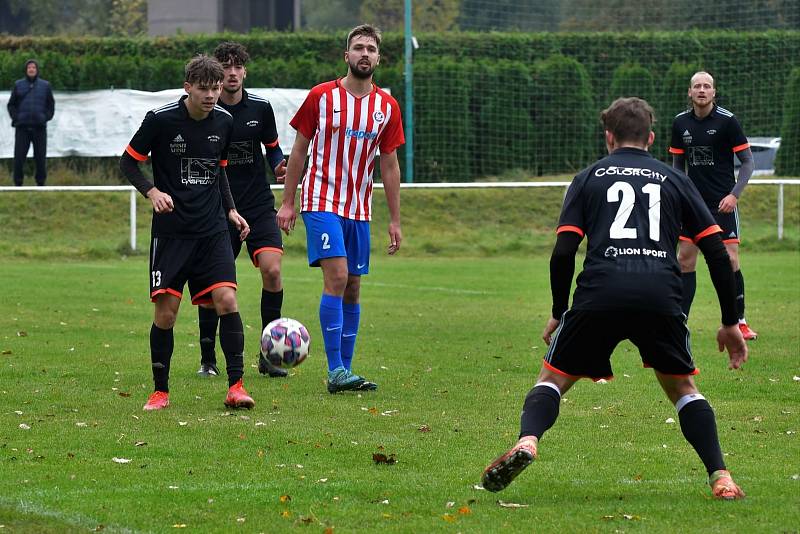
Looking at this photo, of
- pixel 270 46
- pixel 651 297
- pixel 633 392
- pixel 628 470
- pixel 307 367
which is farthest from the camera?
pixel 270 46

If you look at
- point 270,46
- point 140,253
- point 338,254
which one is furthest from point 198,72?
point 270,46

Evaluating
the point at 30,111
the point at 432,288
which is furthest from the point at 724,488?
the point at 30,111

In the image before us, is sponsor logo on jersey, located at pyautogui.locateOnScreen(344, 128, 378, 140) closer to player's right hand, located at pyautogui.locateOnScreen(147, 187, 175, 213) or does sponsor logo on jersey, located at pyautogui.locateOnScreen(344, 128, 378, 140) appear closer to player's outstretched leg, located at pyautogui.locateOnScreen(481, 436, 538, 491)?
player's right hand, located at pyautogui.locateOnScreen(147, 187, 175, 213)

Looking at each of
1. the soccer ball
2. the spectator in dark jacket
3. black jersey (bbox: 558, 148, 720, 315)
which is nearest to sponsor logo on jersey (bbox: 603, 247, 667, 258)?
black jersey (bbox: 558, 148, 720, 315)

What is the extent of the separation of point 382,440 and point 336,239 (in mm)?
2163

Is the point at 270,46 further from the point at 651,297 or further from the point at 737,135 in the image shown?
the point at 651,297

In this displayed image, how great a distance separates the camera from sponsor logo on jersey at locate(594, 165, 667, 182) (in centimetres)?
533

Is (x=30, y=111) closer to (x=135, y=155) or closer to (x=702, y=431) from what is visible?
(x=135, y=155)

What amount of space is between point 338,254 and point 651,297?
363cm

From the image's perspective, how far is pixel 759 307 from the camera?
45.6 feet

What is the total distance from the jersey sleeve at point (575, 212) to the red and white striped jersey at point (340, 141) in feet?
11.2

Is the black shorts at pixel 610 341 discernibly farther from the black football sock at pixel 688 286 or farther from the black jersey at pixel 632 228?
the black football sock at pixel 688 286

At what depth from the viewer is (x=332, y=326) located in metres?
8.66

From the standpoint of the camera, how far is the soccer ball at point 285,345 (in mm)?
7715
